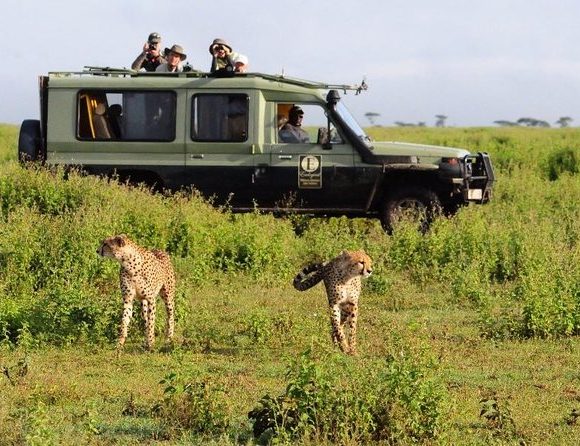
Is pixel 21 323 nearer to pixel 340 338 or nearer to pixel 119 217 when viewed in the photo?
pixel 340 338

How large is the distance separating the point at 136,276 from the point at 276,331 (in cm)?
111

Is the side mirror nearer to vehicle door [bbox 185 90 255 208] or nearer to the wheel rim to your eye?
vehicle door [bbox 185 90 255 208]

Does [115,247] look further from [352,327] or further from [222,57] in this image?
[222,57]

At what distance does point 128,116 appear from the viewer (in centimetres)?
1435

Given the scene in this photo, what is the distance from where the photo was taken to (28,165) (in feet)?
45.9

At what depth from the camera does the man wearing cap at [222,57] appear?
47.7 ft

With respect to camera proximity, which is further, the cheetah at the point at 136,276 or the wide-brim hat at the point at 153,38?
the wide-brim hat at the point at 153,38

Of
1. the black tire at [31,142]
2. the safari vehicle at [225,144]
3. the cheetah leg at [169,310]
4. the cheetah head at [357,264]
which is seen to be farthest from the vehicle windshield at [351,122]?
the cheetah head at [357,264]

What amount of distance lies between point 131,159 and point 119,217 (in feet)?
6.32

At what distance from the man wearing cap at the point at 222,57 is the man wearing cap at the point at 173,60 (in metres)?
0.40

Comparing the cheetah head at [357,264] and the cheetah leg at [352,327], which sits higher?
the cheetah head at [357,264]

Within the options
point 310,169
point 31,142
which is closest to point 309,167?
point 310,169

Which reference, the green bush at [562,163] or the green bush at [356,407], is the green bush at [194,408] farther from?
the green bush at [562,163]

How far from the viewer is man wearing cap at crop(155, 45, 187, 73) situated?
15.0m
